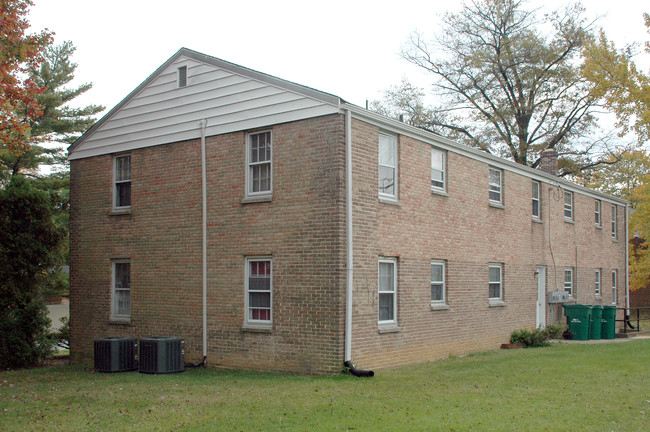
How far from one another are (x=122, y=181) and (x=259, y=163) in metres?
5.12

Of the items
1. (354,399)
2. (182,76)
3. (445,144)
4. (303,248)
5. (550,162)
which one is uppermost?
(182,76)

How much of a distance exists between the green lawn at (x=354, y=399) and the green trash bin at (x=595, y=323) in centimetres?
748

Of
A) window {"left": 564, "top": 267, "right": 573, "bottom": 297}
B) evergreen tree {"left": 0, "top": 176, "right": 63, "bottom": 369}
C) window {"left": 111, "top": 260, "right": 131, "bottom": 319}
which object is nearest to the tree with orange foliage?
evergreen tree {"left": 0, "top": 176, "right": 63, "bottom": 369}

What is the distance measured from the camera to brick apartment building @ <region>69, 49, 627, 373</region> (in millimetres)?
14008

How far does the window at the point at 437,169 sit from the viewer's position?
56.6 ft

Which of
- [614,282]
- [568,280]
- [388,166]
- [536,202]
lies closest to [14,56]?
[388,166]

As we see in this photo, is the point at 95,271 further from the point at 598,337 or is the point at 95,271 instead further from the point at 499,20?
the point at 499,20

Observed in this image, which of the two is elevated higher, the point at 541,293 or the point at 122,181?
the point at 122,181

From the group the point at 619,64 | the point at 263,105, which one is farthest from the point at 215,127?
the point at 619,64

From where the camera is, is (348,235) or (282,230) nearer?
(348,235)

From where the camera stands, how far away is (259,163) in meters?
15.3

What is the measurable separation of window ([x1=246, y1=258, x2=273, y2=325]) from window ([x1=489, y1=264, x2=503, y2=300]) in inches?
312

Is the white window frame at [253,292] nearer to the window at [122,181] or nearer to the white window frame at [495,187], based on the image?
the window at [122,181]

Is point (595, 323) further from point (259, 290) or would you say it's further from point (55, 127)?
point (55, 127)
